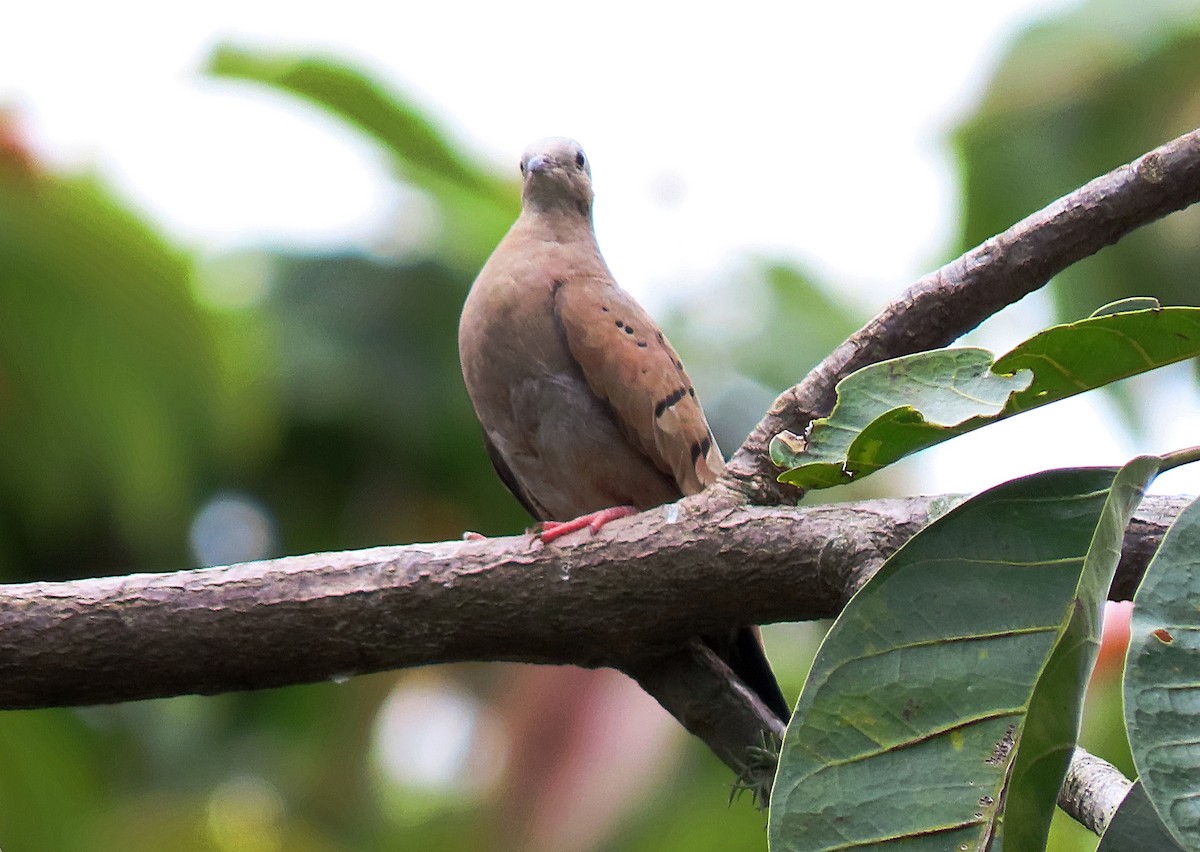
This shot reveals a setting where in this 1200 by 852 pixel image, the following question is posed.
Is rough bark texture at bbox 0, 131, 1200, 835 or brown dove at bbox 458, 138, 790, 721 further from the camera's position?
brown dove at bbox 458, 138, 790, 721

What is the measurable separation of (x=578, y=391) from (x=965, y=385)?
1.64 metres

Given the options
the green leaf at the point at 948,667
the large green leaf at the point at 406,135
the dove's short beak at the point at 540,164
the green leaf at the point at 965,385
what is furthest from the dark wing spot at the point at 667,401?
the large green leaf at the point at 406,135

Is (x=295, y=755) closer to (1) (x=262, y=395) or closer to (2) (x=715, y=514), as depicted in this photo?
(1) (x=262, y=395)

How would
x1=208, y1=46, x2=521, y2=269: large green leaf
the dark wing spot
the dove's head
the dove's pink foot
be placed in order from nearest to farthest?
the dove's pink foot, the dark wing spot, the dove's head, x1=208, y1=46, x2=521, y2=269: large green leaf

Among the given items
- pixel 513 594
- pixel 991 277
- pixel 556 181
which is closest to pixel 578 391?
pixel 556 181

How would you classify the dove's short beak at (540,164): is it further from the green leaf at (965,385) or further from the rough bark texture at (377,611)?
the green leaf at (965,385)

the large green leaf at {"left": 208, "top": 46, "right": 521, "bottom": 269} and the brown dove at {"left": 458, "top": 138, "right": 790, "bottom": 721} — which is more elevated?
the large green leaf at {"left": 208, "top": 46, "right": 521, "bottom": 269}

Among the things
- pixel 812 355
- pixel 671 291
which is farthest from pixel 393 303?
pixel 812 355

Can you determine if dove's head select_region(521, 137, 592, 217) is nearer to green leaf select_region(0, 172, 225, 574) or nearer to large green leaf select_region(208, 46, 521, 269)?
green leaf select_region(0, 172, 225, 574)

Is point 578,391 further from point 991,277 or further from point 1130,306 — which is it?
point 1130,306

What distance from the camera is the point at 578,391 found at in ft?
10.0

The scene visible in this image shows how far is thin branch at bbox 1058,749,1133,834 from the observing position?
5.07 feet

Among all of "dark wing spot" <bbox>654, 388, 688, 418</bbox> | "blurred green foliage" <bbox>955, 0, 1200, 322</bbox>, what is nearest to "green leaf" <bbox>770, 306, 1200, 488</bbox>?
"dark wing spot" <bbox>654, 388, 688, 418</bbox>

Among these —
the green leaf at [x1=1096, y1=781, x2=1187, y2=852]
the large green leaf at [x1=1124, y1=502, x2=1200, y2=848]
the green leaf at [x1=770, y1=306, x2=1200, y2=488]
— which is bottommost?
the green leaf at [x1=1096, y1=781, x2=1187, y2=852]
